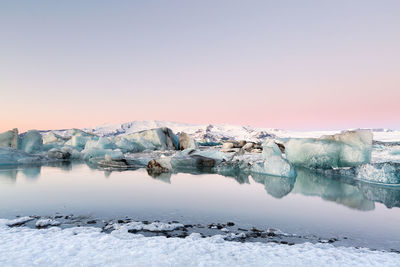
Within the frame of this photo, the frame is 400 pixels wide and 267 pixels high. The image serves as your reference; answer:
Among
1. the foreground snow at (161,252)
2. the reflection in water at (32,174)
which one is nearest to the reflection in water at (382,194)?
the foreground snow at (161,252)

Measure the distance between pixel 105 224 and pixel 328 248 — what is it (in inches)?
112

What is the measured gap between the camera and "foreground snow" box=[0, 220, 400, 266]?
7.69 ft

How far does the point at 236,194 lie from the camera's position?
5.69 meters

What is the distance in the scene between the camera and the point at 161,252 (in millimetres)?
2531

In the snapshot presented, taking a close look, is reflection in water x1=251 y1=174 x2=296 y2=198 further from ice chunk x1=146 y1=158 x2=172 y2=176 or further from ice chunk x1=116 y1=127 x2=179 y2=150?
ice chunk x1=116 y1=127 x2=179 y2=150

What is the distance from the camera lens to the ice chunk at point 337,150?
28.9 ft

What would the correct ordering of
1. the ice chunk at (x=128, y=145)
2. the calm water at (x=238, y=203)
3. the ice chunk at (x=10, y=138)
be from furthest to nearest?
the ice chunk at (x=128, y=145), the ice chunk at (x=10, y=138), the calm water at (x=238, y=203)

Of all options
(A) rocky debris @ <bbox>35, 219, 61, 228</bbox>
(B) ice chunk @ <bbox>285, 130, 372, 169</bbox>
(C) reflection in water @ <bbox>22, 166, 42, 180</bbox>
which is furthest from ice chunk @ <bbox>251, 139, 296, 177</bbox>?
(C) reflection in water @ <bbox>22, 166, 42, 180</bbox>

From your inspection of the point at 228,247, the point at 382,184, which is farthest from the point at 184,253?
the point at 382,184

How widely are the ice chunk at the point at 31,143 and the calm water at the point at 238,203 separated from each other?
1235 cm

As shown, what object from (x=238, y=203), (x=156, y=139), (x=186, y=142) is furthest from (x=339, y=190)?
(x=156, y=139)

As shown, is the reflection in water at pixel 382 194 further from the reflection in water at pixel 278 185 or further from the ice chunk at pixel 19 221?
the ice chunk at pixel 19 221

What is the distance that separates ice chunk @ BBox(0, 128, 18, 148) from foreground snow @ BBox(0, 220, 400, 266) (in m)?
16.4

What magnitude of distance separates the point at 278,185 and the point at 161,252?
505 cm
